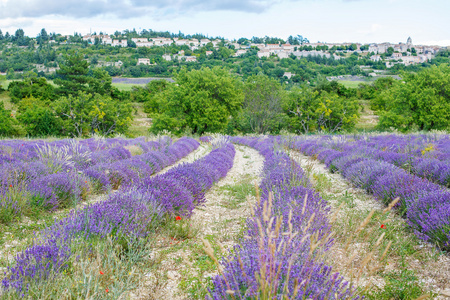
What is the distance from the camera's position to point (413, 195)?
13.1 ft

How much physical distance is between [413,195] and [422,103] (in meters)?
30.6

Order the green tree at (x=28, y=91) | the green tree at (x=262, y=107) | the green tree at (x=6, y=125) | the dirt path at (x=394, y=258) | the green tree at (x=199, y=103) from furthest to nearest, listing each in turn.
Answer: the green tree at (x=28, y=91), the green tree at (x=262, y=107), the green tree at (x=199, y=103), the green tree at (x=6, y=125), the dirt path at (x=394, y=258)

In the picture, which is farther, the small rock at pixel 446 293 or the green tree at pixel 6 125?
the green tree at pixel 6 125

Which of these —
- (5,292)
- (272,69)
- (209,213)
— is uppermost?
(272,69)

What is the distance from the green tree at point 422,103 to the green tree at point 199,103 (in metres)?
16.2

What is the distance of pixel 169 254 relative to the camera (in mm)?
3164

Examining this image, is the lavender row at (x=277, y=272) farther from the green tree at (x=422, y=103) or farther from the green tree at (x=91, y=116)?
the green tree at (x=91, y=116)

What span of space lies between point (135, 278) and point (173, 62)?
309 feet

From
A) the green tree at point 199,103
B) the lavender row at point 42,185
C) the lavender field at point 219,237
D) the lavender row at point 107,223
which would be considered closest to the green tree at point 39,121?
the green tree at point 199,103

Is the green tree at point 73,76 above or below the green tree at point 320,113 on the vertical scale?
above

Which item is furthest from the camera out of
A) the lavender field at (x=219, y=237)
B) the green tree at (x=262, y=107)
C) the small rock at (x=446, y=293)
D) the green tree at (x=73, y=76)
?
the green tree at (x=73, y=76)

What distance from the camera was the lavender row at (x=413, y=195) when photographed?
3139 mm

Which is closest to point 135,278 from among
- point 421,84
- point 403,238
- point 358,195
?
point 403,238

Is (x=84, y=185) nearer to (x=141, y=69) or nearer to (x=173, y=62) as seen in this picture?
(x=141, y=69)
